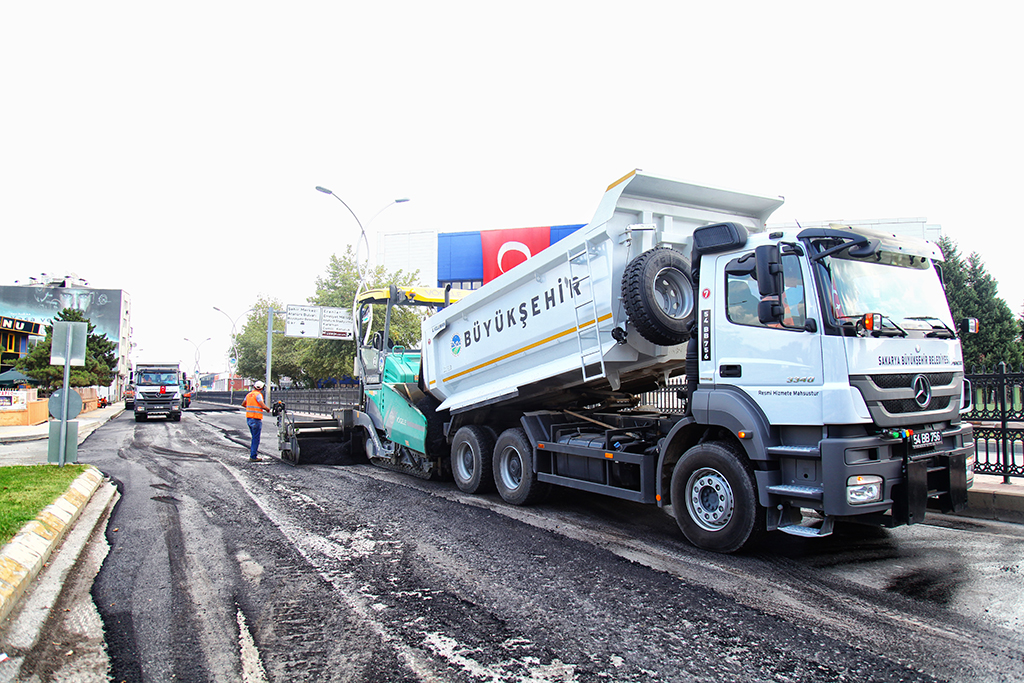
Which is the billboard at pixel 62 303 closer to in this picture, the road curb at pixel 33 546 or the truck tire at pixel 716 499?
the road curb at pixel 33 546

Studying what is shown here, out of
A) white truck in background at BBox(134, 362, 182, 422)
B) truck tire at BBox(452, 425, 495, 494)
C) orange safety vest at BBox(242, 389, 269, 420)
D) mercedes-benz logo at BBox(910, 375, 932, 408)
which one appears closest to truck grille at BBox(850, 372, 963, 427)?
mercedes-benz logo at BBox(910, 375, 932, 408)

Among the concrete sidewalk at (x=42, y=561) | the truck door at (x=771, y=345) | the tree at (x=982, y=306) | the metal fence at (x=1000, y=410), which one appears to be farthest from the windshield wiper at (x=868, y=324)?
the tree at (x=982, y=306)

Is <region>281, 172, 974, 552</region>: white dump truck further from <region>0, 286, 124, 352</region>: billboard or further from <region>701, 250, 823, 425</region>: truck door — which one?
<region>0, 286, 124, 352</region>: billboard

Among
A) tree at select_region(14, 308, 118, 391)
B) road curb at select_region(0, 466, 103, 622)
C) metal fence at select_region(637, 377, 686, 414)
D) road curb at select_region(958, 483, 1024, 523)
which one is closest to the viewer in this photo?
road curb at select_region(0, 466, 103, 622)

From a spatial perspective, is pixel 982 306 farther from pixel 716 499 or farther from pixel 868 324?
pixel 716 499

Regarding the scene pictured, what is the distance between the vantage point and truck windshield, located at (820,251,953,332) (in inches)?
194

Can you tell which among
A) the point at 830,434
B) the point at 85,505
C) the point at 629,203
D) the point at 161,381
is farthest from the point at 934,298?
the point at 161,381

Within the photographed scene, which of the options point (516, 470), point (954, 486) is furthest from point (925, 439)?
point (516, 470)

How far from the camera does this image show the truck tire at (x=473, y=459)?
8320 mm

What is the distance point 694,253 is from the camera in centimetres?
590

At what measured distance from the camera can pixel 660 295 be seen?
6027mm

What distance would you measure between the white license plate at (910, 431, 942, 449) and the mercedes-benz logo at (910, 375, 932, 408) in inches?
9.0

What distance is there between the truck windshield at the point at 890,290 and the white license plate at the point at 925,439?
32.7 inches

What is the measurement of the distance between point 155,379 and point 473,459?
27.5m
